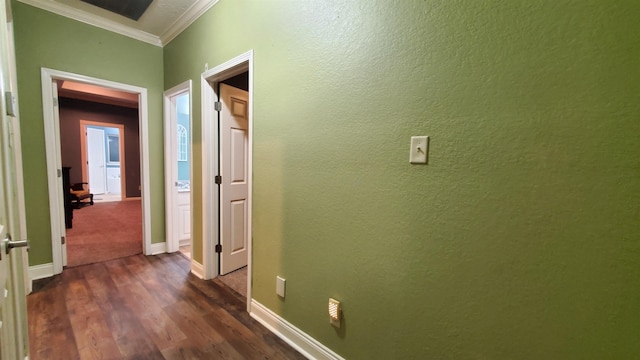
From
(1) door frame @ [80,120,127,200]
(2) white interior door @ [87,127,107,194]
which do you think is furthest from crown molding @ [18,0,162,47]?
(2) white interior door @ [87,127,107,194]

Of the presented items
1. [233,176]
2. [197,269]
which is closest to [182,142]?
[233,176]

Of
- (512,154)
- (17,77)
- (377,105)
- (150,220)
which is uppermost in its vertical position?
(17,77)

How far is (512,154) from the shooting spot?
3.02ft

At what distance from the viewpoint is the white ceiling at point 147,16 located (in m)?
2.40

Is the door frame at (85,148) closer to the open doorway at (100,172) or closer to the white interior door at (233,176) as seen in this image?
the open doorway at (100,172)

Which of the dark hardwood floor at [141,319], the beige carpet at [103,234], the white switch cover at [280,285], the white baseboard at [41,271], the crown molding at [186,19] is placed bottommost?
the dark hardwood floor at [141,319]

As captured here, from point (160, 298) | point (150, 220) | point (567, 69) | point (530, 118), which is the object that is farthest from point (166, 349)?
point (567, 69)

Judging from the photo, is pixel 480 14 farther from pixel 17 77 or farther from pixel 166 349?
pixel 17 77

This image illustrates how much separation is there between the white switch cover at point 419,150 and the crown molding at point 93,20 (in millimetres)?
3408

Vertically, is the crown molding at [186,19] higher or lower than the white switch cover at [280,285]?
higher

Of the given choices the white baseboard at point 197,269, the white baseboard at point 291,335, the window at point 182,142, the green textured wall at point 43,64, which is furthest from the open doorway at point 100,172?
the white baseboard at point 291,335

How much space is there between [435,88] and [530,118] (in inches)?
13.9

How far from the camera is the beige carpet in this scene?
3.14m

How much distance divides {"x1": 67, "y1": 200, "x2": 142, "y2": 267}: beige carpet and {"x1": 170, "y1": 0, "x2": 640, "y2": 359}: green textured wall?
283 centimetres
